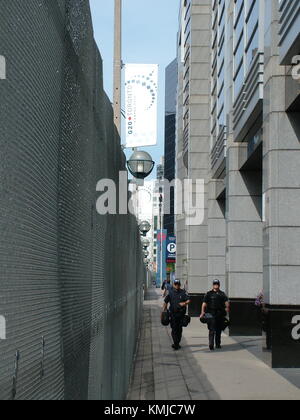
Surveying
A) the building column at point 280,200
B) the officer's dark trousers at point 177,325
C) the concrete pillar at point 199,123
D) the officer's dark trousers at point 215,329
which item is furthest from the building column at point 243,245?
the concrete pillar at point 199,123

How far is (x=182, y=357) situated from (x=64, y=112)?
11.7 metres

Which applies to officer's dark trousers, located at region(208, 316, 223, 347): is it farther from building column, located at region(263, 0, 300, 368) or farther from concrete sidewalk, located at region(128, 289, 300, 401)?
building column, located at region(263, 0, 300, 368)

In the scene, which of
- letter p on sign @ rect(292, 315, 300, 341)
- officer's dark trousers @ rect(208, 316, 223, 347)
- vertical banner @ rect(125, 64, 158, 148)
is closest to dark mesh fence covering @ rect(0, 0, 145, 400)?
letter p on sign @ rect(292, 315, 300, 341)

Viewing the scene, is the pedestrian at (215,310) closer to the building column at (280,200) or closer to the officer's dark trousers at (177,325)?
the officer's dark trousers at (177,325)

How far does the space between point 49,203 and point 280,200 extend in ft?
33.6

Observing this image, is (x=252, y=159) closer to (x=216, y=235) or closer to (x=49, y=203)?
(x=216, y=235)

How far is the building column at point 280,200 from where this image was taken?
12.8 meters

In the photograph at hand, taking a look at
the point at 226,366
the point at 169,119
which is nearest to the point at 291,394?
the point at 226,366

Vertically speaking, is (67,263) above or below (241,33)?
below

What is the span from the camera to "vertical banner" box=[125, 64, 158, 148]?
627 inches

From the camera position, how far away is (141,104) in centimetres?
1609
